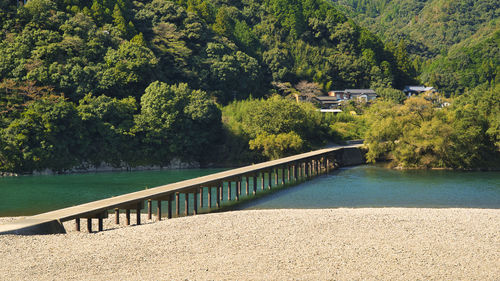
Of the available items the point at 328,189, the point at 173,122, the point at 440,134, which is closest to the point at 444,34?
the point at 440,134

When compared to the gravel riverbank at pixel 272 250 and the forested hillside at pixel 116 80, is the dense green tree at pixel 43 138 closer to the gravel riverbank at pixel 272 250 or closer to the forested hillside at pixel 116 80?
the forested hillside at pixel 116 80

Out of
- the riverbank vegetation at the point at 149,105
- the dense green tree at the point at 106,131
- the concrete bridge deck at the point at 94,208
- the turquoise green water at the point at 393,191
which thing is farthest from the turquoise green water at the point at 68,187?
the turquoise green water at the point at 393,191

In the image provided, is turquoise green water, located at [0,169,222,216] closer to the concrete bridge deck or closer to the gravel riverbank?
the concrete bridge deck

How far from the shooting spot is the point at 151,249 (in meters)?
17.6

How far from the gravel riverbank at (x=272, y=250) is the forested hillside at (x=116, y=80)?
27.3 meters

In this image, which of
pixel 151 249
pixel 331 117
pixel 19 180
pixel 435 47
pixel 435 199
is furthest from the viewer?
pixel 435 47

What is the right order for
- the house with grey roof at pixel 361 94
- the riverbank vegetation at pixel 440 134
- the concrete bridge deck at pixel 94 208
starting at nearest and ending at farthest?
the concrete bridge deck at pixel 94 208, the riverbank vegetation at pixel 440 134, the house with grey roof at pixel 361 94

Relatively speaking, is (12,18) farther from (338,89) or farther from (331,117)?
(338,89)

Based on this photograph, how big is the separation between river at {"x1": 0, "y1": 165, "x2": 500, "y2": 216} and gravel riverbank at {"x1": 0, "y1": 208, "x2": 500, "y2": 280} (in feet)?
24.0

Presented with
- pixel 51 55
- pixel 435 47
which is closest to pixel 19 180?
pixel 51 55

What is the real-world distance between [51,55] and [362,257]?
46051mm

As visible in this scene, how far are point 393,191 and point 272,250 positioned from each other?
1965 centimetres

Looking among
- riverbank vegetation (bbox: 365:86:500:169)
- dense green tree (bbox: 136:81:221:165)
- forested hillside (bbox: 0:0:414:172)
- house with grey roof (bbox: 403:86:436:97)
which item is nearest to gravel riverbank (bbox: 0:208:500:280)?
riverbank vegetation (bbox: 365:86:500:169)

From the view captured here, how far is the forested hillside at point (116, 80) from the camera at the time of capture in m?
47.5
